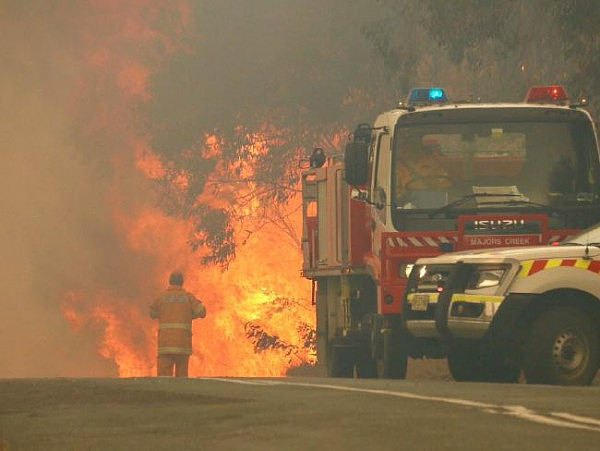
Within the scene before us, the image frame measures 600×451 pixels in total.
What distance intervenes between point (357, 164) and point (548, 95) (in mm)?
1991

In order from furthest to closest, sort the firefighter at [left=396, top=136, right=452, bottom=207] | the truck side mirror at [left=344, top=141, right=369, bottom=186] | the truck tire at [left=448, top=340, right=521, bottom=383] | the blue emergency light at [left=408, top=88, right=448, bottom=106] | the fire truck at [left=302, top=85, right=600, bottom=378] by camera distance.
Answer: the blue emergency light at [left=408, top=88, right=448, bottom=106]
the truck side mirror at [left=344, top=141, right=369, bottom=186]
the firefighter at [left=396, top=136, right=452, bottom=207]
the fire truck at [left=302, top=85, right=600, bottom=378]
the truck tire at [left=448, top=340, right=521, bottom=383]

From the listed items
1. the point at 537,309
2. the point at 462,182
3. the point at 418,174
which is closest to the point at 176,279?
the point at 418,174

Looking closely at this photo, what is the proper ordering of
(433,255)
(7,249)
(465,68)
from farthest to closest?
(7,249) → (465,68) → (433,255)

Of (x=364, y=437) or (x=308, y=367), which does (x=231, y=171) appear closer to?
(x=308, y=367)

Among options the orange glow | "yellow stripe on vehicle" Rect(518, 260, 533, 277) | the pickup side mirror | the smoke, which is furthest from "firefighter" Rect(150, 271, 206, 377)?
the orange glow

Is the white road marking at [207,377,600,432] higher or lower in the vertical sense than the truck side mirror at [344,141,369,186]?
lower

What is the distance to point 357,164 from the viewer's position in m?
18.2

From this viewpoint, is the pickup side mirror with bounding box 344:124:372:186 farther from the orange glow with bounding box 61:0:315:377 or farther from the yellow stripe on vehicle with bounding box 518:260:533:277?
the orange glow with bounding box 61:0:315:377

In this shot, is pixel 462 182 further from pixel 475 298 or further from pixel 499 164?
pixel 475 298

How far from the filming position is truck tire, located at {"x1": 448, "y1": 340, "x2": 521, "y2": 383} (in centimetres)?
1648

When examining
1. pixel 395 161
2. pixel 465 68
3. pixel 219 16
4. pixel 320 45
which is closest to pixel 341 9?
pixel 320 45

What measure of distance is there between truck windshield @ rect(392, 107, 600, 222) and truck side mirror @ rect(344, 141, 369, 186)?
39 cm

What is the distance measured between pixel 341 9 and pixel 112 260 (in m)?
14.3

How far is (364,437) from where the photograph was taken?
976 centimetres
